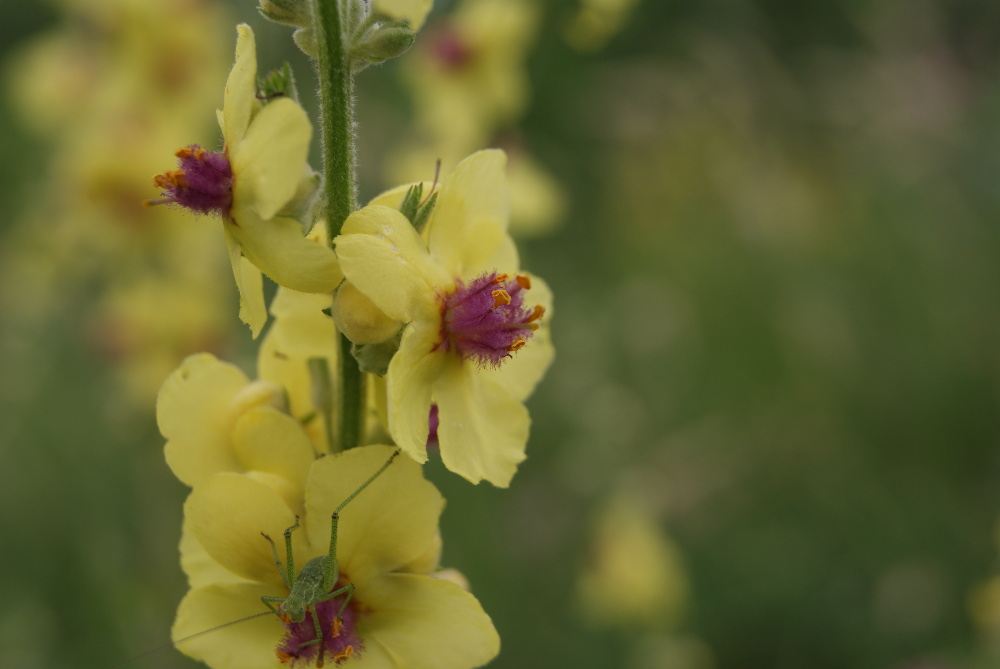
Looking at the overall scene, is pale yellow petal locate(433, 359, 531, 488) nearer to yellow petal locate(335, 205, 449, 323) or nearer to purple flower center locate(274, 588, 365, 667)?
yellow petal locate(335, 205, 449, 323)

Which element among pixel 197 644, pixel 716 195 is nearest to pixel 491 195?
pixel 197 644

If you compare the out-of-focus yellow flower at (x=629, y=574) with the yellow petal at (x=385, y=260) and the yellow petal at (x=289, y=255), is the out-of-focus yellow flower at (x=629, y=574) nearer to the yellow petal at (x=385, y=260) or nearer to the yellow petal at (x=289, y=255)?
the yellow petal at (x=385, y=260)

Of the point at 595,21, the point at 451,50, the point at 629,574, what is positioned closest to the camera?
the point at 595,21

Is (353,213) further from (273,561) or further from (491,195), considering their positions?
(273,561)

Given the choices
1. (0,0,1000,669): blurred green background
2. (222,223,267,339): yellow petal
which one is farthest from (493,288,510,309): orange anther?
(0,0,1000,669): blurred green background

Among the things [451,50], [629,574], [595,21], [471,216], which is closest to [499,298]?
[471,216]

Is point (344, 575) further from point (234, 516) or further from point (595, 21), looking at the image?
point (595, 21)
